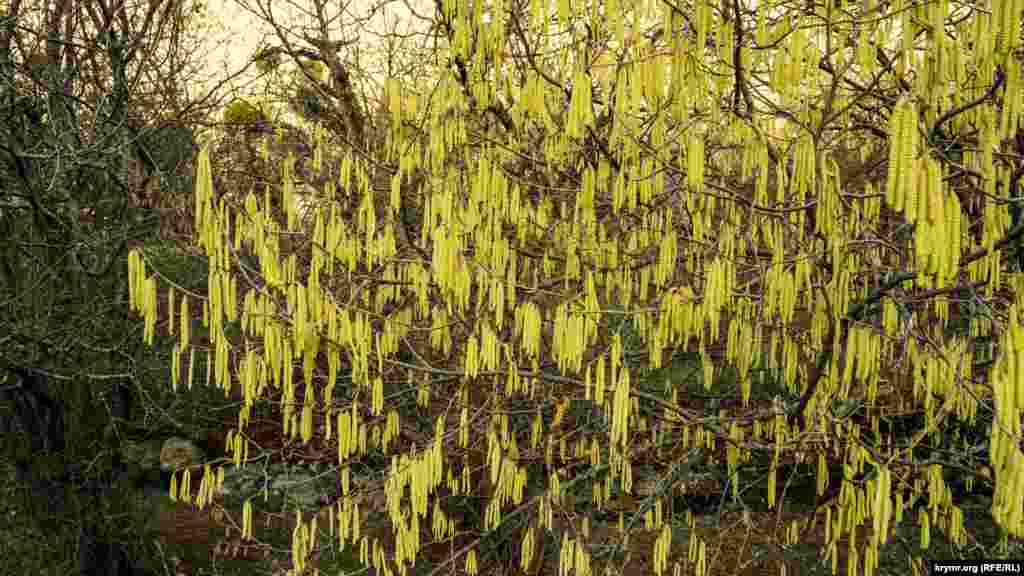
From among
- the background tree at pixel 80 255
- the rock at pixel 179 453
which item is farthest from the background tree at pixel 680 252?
the rock at pixel 179 453

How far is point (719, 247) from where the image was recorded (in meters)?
2.80

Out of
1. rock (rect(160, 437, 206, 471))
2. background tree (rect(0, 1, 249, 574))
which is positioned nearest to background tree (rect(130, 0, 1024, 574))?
background tree (rect(0, 1, 249, 574))

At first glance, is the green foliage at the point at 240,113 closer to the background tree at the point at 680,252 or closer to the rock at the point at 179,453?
the background tree at the point at 680,252

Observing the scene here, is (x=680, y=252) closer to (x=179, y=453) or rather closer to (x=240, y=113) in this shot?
(x=240, y=113)

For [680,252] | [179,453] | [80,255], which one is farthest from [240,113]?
[179,453]

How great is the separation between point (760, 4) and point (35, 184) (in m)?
4.48

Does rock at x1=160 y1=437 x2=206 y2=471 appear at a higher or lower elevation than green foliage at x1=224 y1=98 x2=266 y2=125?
lower

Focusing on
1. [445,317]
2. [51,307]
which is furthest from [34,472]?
[445,317]

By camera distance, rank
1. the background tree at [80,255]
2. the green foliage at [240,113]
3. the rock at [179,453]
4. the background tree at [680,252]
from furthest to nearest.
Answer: the rock at [179,453], the green foliage at [240,113], the background tree at [80,255], the background tree at [680,252]

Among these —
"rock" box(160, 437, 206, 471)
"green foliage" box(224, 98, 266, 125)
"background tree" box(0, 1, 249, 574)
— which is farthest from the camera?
"rock" box(160, 437, 206, 471)

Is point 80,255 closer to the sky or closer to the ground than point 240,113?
closer to the ground

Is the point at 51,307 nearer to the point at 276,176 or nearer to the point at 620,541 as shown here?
the point at 276,176

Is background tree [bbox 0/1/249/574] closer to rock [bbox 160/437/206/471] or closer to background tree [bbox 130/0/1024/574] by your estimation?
background tree [bbox 130/0/1024/574]

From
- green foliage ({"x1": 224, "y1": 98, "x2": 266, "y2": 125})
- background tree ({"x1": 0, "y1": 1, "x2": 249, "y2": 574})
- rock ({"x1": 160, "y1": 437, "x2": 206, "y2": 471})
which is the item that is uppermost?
green foliage ({"x1": 224, "y1": 98, "x2": 266, "y2": 125})
